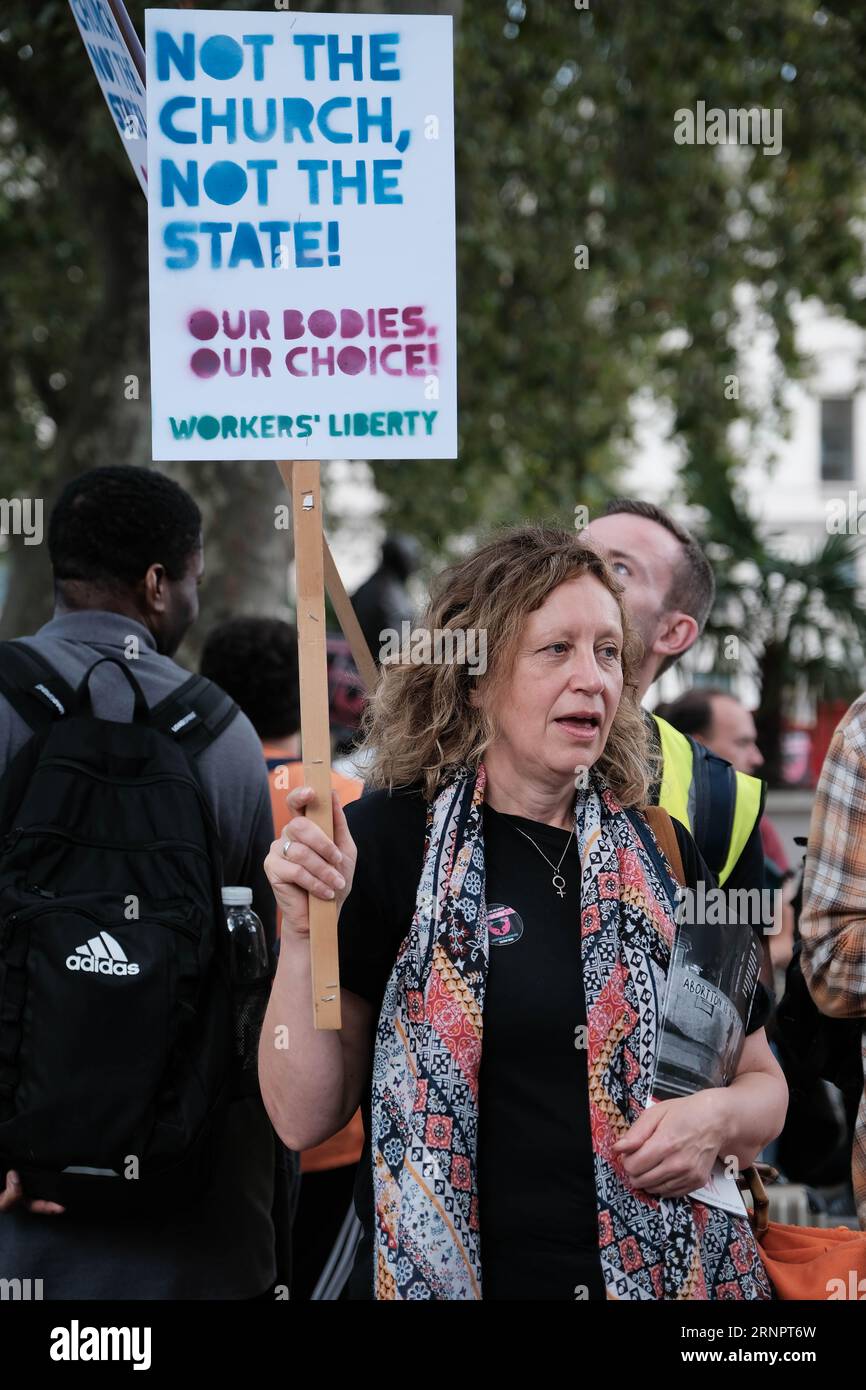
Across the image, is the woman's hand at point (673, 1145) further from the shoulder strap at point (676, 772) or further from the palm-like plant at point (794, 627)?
the palm-like plant at point (794, 627)

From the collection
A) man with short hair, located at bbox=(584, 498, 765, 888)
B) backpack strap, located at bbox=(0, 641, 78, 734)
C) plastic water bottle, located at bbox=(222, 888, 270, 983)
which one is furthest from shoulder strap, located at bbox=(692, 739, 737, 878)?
backpack strap, located at bbox=(0, 641, 78, 734)

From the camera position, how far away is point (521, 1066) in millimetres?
2266

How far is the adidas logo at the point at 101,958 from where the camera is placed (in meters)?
2.52

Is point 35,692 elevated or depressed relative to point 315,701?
elevated

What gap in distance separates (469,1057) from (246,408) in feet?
3.46

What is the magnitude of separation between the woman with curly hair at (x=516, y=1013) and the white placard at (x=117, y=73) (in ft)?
3.21

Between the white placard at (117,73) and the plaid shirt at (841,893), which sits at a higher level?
the white placard at (117,73)

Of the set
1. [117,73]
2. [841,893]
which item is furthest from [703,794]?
[117,73]

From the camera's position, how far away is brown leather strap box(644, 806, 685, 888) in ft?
8.17

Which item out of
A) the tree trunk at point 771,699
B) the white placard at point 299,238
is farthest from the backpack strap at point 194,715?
the tree trunk at point 771,699

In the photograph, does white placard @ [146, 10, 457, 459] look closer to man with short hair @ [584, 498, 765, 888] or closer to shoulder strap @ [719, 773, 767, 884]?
man with short hair @ [584, 498, 765, 888]

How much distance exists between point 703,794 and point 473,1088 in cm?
89

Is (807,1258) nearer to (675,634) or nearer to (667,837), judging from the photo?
(667,837)

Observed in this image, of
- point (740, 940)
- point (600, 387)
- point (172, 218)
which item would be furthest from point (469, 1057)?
point (600, 387)
